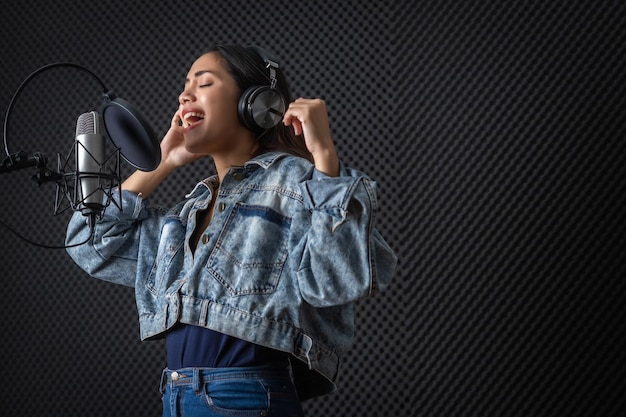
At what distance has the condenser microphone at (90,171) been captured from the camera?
1.11 meters

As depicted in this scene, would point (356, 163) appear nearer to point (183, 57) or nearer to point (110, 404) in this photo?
point (183, 57)

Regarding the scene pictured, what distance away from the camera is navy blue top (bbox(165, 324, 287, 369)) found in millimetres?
1123

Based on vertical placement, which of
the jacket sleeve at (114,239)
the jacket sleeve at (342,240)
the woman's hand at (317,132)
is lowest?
the jacket sleeve at (114,239)

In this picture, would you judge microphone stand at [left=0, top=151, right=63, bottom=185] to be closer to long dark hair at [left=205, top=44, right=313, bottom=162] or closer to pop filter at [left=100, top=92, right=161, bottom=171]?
pop filter at [left=100, top=92, right=161, bottom=171]

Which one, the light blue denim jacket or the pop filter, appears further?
the pop filter

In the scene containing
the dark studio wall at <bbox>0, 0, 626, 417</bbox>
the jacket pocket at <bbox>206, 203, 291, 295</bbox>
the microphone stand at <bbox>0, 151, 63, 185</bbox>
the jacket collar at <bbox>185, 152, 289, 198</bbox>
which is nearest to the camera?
the microphone stand at <bbox>0, 151, 63, 185</bbox>

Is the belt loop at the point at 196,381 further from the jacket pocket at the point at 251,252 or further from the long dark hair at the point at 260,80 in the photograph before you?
the long dark hair at the point at 260,80

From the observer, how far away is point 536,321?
181 centimetres

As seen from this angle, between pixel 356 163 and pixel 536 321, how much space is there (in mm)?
587

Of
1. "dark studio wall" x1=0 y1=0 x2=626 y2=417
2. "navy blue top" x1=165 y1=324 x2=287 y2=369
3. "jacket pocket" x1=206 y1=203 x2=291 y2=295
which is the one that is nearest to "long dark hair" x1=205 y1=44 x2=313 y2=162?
"jacket pocket" x1=206 y1=203 x2=291 y2=295

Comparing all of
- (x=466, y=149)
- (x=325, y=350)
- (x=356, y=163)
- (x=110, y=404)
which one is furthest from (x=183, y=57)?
(x=325, y=350)

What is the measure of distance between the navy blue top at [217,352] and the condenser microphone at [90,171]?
226 millimetres

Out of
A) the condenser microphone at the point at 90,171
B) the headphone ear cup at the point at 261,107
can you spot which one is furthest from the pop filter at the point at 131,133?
the headphone ear cup at the point at 261,107

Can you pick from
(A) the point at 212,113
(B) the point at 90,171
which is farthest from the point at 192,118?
(B) the point at 90,171
